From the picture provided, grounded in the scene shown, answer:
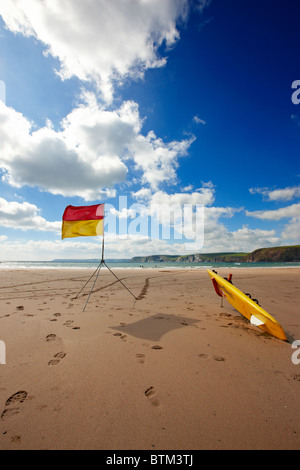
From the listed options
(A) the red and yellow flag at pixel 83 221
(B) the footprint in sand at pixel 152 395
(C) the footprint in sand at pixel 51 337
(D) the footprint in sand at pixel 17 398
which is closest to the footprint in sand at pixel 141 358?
(B) the footprint in sand at pixel 152 395

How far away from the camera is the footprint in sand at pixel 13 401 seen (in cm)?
219

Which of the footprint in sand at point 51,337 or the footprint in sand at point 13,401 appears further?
the footprint in sand at point 51,337

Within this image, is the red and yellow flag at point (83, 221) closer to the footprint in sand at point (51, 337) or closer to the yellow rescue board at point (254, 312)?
the footprint in sand at point (51, 337)

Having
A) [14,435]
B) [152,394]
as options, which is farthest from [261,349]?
[14,435]

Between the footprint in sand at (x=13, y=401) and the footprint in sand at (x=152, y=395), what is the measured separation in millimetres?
1626

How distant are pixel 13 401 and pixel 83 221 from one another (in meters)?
5.03

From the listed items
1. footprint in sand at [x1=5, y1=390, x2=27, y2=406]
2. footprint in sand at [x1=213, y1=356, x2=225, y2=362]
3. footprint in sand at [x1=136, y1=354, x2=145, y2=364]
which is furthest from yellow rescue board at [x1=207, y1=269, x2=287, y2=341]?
footprint in sand at [x1=5, y1=390, x2=27, y2=406]

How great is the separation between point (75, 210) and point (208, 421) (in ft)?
21.6

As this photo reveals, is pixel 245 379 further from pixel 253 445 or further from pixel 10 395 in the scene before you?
pixel 10 395

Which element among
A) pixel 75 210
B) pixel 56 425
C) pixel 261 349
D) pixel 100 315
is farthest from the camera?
pixel 75 210

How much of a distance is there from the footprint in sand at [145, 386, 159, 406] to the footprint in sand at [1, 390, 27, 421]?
163 cm

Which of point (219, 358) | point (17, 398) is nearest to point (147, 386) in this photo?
point (219, 358)

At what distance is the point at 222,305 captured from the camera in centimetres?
706

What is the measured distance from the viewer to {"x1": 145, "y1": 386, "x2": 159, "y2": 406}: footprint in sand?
2408mm
